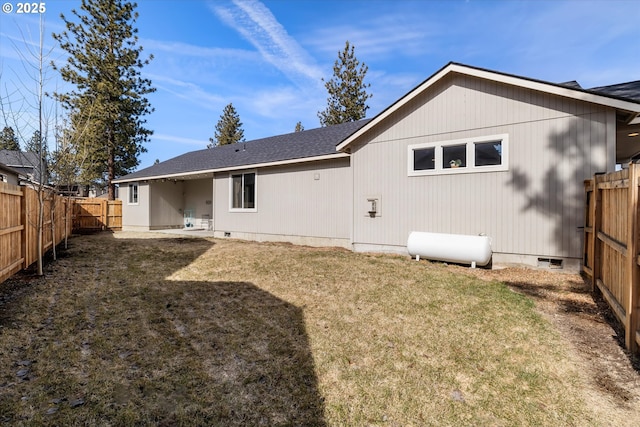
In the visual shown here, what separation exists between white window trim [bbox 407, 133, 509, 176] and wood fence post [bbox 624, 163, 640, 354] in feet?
13.1

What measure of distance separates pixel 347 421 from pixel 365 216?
713 cm

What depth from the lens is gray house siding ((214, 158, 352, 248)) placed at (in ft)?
33.9

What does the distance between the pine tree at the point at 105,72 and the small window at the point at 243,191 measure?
12522mm

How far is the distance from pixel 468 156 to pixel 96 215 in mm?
18480

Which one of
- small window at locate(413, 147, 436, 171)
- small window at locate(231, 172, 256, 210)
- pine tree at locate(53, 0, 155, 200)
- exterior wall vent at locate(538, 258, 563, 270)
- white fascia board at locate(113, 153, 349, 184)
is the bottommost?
exterior wall vent at locate(538, 258, 563, 270)

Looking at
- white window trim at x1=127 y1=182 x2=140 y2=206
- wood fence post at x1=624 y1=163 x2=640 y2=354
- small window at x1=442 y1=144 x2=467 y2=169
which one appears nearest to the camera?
wood fence post at x1=624 y1=163 x2=640 y2=354

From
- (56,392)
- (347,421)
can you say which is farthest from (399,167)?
(56,392)

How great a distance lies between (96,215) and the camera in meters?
17.3

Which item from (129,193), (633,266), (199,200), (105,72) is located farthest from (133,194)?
(633,266)

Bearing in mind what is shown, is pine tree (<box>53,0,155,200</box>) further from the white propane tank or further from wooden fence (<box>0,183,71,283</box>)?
the white propane tank

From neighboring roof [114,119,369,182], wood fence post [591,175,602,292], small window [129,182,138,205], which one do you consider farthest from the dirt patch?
small window [129,182,138,205]

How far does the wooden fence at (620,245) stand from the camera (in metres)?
3.25

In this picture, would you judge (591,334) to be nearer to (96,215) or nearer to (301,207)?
(301,207)

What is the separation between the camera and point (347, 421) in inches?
99.0
